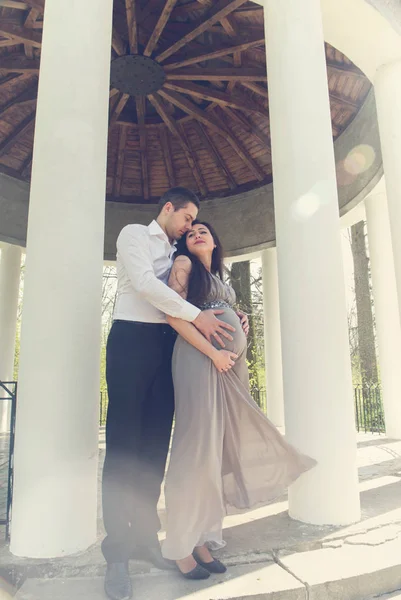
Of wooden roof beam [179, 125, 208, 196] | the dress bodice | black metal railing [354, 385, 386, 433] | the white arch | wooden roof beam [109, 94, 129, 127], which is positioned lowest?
black metal railing [354, 385, 386, 433]

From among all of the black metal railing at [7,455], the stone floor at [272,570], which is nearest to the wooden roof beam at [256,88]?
the black metal railing at [7,455]

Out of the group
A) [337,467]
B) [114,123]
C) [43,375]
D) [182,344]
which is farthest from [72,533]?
[114,123]

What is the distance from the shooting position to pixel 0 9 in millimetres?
7566

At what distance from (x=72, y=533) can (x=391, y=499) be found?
3.12 m

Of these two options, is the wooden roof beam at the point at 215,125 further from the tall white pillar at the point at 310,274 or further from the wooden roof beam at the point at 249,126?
the tall white pillar at the point at 310,274

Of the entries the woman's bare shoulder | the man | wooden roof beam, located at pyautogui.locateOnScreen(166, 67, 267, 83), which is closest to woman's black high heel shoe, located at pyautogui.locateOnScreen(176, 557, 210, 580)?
the man

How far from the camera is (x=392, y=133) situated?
6137 mm

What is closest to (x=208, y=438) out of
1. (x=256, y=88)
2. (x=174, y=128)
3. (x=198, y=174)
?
(x=256, y=88)

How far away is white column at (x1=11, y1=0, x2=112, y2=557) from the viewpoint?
3.03 m

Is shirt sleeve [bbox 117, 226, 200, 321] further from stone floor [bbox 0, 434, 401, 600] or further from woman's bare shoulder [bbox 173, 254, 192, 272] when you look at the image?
stone floor [bbox 0, 434, 401, 600]

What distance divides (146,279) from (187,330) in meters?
0.43

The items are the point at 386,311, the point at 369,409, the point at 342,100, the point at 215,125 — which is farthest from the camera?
the point at 369,409

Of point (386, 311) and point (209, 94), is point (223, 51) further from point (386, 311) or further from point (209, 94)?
point (386, 311)

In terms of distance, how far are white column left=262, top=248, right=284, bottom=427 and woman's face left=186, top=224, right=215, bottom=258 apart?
869cm
